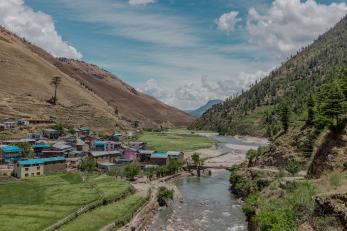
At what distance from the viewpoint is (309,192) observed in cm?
4500

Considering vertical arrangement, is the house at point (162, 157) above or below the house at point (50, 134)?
below

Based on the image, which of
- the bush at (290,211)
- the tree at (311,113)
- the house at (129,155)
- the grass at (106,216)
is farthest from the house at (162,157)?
the bush at (290,211)

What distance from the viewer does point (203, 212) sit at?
2805 inches

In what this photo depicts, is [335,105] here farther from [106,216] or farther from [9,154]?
[9,154]

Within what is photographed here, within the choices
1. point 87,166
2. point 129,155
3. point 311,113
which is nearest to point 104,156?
point 129,155

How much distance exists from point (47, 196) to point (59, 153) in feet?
150

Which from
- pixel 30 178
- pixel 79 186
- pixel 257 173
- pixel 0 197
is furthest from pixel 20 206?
pixel 257 173

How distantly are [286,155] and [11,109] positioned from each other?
121 m

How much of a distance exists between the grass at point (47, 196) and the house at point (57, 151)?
72.1 ft

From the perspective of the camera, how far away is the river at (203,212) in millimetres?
62656

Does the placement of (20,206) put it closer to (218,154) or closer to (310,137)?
(310,137)

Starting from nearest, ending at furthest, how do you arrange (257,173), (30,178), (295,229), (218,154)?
(295,229) → (257,173) → (30,178) → (218,154)

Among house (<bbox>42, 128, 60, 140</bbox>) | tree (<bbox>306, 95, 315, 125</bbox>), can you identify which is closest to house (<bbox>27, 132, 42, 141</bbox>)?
house (<bbox>42, 128, 60, 140</bbox>)

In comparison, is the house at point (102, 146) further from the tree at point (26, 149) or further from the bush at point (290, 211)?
the bush at point (290, 211)
